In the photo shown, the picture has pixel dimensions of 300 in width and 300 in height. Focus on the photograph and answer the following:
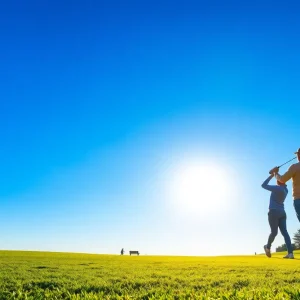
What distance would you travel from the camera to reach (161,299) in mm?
6012

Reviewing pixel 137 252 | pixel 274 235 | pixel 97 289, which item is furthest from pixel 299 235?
pixel 97 289

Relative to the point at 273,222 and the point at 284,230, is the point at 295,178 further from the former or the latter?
the point at 284,230

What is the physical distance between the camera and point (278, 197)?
14219mm

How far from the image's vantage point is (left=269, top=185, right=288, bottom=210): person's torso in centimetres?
1411

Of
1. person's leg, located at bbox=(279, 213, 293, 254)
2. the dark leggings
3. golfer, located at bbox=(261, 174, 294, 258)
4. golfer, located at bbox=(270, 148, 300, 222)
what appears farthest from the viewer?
person's leg, located at bbox=(279, 213, 293, 254)

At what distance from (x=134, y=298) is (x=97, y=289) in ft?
5.65

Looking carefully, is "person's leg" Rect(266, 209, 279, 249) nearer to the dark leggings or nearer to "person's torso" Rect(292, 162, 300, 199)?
the dark leggings

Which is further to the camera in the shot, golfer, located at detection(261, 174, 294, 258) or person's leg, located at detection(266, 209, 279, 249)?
person's leg, located at detection(266, 209, 279, 249)

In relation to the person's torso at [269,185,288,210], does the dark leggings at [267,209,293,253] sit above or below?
below

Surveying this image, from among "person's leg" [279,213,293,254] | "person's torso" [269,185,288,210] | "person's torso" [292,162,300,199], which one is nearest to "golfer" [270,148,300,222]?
"person's torso" [292,162,300,199]

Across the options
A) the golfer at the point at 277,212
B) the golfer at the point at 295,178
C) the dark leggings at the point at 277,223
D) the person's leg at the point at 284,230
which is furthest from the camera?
the person's leg at the point at 284,230

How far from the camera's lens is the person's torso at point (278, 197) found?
14109 mm

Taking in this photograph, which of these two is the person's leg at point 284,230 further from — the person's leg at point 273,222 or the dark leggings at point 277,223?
the person's leg at point 273,222

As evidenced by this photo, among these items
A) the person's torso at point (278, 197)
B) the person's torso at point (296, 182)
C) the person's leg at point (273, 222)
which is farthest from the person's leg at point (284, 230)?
the person's torso at point (296, 182)
